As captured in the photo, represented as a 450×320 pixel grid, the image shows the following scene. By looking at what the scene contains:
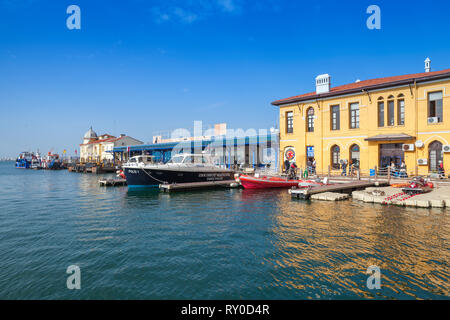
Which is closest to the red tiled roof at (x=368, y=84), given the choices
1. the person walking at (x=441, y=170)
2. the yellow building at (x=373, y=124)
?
the yellow building at (x=373, y=124)

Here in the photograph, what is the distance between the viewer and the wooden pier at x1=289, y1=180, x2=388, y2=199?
1908 cm

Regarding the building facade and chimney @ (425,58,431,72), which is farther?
the building facade

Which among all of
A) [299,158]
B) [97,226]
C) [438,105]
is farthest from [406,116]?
[97,226]

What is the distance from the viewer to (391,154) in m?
24.4

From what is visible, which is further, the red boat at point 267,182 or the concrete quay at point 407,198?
the red boat at point 267,182

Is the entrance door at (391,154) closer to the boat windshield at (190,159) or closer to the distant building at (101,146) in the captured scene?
the boat windshield at (190,159)

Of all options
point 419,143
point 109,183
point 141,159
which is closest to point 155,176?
point 141,159

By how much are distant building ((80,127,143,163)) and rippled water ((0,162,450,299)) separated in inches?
2456

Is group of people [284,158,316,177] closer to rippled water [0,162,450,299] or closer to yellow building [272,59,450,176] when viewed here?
yellow building [272,59,450,176]

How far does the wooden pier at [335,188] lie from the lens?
19.1 metres

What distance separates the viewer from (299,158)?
29406mm

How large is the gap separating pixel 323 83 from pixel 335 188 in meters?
13.5

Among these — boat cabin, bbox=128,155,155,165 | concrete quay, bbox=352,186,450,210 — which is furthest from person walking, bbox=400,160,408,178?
boat cabin, bbox=128,155,155,165

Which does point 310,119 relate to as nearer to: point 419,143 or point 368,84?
point 368,84
